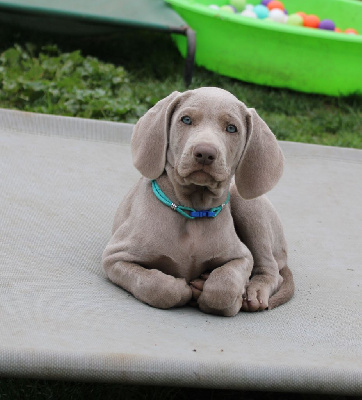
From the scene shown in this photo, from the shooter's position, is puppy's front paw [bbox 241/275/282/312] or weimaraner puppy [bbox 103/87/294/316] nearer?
weimaraner puppy [bbox 103/87/294/316]

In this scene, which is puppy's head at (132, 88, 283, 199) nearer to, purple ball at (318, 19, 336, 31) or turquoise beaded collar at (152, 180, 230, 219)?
turquoise beaded collar at (152, 180, 230, 219)

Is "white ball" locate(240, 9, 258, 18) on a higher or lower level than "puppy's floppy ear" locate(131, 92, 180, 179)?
lower

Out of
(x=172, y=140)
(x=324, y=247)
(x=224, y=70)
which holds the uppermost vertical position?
(x=172, y=140)

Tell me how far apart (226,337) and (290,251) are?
0.99m

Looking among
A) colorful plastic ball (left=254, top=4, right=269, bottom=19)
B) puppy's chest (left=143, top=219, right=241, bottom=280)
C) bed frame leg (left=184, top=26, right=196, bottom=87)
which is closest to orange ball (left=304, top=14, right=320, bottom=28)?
colorful plastic ball (left=254, top=4, right=269, bottom=19)

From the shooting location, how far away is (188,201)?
2287 mm

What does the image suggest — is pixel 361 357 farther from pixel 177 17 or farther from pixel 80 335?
pixel 177 17

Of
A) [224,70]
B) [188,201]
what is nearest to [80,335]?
[188,201]

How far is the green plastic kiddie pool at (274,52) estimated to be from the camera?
5.67m

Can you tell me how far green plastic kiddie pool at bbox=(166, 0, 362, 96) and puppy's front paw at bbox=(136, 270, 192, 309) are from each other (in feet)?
12.5

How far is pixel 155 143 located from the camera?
2.27 meters

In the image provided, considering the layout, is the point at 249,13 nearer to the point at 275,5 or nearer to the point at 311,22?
the point at 275,5

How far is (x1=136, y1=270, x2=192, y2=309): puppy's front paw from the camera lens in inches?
85.5

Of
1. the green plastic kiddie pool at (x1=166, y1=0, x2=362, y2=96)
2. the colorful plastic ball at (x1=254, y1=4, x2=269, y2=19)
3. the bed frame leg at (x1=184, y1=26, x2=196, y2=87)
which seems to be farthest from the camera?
the colorful plastic ball at (x1=254, y1=4, x2=269, y2=19)
